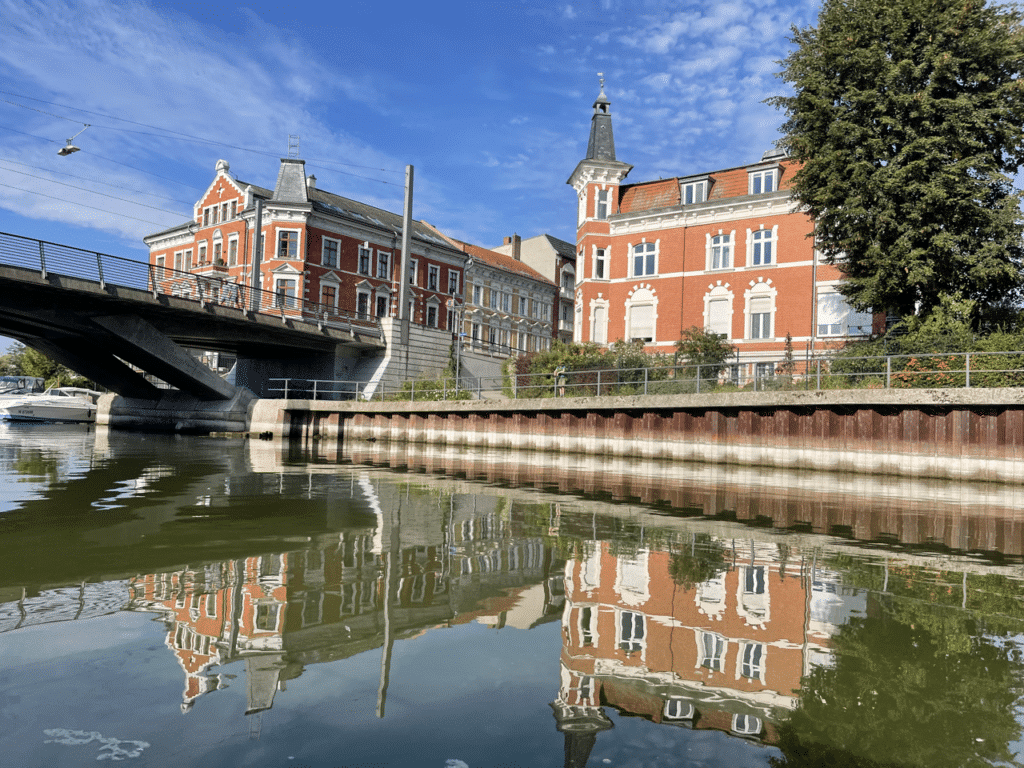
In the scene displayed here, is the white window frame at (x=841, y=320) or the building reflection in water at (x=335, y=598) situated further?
the white window frame at (x=841, y=320)

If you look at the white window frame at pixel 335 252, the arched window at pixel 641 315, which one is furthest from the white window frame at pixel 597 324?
the white window frame at pixel 335 252

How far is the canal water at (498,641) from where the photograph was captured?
8.48 feet

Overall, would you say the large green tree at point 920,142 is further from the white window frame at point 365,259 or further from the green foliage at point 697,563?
the white window frame at point 365,259

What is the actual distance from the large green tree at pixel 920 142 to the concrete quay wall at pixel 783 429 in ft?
20.6

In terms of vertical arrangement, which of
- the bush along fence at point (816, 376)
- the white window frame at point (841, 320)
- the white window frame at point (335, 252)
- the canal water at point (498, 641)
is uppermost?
the white window frame at point (335, 252)

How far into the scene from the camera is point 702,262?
35.8 meters

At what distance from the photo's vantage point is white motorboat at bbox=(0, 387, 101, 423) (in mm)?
39750

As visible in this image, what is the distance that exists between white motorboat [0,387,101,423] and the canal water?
129 feet

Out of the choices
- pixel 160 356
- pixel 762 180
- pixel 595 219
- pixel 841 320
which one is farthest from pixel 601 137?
pixel 160 356

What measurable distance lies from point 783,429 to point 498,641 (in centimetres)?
1525

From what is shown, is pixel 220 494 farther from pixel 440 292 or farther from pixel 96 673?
pixel 440 292

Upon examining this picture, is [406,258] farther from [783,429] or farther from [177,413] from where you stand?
[783,429]

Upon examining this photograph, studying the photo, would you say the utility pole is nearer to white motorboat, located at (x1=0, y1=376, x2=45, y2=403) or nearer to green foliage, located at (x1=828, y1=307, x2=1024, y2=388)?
green foliage, located at (x1=828, y1=307, x2=1024, y2=388)

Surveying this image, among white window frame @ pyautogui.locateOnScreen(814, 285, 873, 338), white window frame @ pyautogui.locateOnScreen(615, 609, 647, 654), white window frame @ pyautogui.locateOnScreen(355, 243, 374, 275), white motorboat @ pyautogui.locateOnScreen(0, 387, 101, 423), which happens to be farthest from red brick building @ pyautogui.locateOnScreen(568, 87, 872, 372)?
white motorboat @ pyautogui.locateOnScreen(0, 387, 101, 423)
